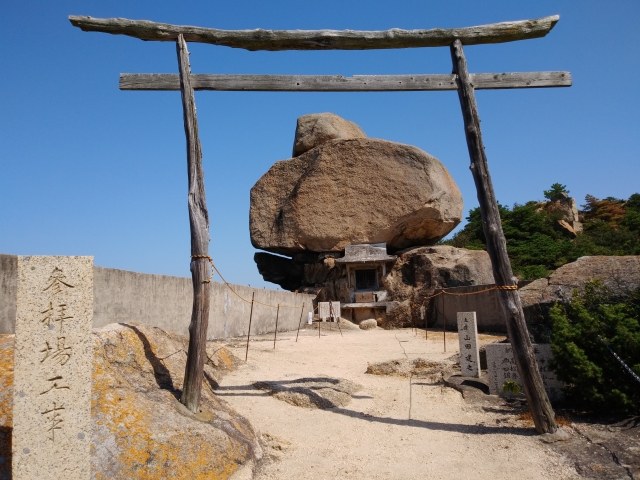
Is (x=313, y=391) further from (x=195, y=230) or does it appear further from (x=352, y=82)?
(x=352, y=82)

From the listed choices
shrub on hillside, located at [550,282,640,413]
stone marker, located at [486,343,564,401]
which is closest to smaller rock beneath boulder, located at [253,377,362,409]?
stone marker, located at [486,343,564,401]

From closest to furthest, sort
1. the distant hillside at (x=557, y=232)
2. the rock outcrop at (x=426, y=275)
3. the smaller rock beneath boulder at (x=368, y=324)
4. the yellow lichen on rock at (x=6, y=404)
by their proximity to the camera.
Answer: the yellow lichen on rock at (x=6, y=404)
the rock outcrop at (x=426, y=275)
the smaller rock beneath boulder at (x=368, y=324)
the distant hillside at (x=557, y=232)

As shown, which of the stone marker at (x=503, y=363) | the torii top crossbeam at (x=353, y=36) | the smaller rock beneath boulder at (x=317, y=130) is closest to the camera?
the torii top crossbeam at (x=353, y=36)

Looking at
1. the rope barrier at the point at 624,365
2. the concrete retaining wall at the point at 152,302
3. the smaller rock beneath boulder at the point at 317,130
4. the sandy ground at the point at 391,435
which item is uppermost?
the smaller rock beneath boulder at the point at 317,130

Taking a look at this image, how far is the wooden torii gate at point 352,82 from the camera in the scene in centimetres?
532

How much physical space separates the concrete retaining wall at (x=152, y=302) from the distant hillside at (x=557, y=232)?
15466 millimetres

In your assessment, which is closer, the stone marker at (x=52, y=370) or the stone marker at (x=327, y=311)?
the stone marker at (x=52, y=370)

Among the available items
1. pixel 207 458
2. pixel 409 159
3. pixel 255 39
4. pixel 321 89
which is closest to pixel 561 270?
pixel 321 89

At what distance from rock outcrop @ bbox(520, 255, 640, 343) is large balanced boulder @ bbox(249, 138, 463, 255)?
1352 cm

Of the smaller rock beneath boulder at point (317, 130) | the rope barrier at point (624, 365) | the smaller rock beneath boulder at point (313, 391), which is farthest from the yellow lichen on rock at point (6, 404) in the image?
the smaller rock beneath boulder at point (317, 130)

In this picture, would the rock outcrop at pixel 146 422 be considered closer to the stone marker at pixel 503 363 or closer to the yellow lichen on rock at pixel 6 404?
the yellow lichen on rock at pixel 6 404

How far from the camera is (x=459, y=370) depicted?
8188 millimetres

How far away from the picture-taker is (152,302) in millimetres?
8555

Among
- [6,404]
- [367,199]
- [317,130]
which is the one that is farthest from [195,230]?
[317,130]
